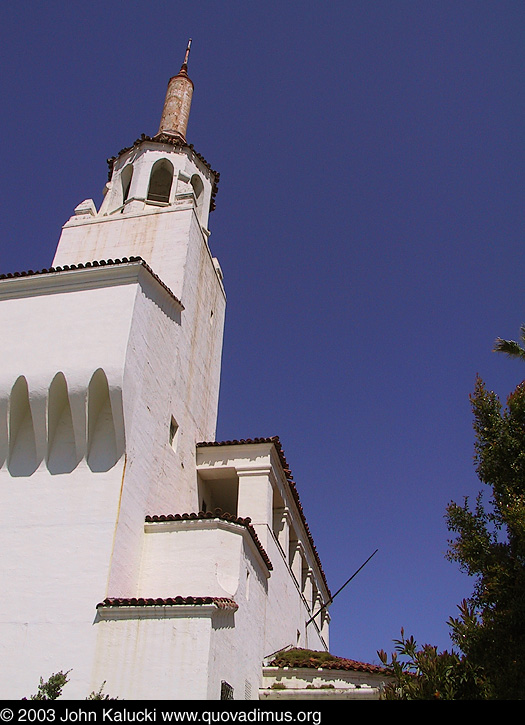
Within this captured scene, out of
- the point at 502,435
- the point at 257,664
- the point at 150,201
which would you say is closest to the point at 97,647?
the point at 257,664

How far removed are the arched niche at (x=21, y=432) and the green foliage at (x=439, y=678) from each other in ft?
28.3

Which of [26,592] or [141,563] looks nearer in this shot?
[26,592]

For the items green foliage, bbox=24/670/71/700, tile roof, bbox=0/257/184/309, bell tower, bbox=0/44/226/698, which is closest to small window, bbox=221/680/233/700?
bell tower, bbox=0/44/226/698

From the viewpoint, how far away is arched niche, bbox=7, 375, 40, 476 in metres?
14.2

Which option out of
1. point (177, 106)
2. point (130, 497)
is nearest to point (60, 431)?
point (130, 497)

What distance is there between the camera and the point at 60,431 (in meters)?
14.4

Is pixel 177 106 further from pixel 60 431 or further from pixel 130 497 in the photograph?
pixel 130 497

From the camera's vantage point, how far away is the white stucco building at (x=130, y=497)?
38.4 feet

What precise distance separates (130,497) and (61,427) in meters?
2.26

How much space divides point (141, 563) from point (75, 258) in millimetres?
10619

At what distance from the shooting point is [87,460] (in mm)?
13906

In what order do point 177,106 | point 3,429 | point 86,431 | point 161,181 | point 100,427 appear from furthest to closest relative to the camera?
1. point 177,106
2. point 161,181
3. point 3,429
4. point 100,427
5. point 86,431
